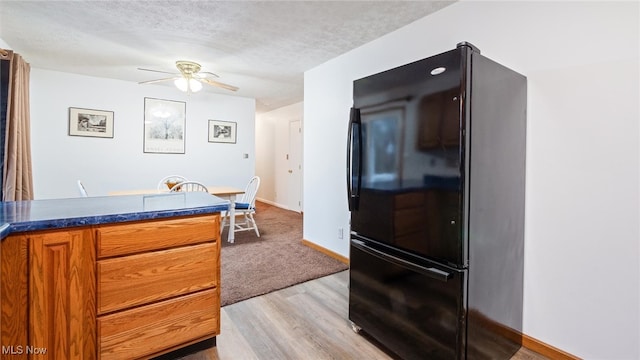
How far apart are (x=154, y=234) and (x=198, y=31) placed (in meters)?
1.98

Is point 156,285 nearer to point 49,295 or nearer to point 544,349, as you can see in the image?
point 49,295

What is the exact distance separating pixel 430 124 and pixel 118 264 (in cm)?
170

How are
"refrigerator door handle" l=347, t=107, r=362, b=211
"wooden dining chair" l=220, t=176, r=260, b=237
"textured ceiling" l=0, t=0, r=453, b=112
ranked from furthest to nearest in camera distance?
"wooden dining chair" l=220, t=176, r=260, b=237 → "textured ceiling" l=0, t=0, r=453, b=112 → "refrigerator door handle" l=347, t=107, r=362, b=211

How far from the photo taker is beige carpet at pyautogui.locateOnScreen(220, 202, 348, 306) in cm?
257

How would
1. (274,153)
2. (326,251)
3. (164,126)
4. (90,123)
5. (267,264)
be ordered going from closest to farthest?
1. (267,264)
2. (326,251)
3. (90,123)
4. (164,126)
5. (274,153)

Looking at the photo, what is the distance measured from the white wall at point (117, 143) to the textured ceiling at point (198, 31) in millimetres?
422

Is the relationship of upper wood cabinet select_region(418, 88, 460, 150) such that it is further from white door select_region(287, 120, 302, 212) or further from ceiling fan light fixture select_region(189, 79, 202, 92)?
white door select_region(287, 120, 302, 212)

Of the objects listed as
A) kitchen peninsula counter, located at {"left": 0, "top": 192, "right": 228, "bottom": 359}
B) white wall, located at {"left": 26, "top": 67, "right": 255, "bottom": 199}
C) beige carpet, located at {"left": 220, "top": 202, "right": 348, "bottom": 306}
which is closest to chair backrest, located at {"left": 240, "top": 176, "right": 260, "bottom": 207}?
beige carpet, located at {"left": 220, "top": 202, "right": 348, "bottom": 306}

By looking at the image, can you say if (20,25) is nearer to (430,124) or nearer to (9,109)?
(9,109)

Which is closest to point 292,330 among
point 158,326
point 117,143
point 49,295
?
point 158,326

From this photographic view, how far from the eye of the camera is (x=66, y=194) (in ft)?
13.1

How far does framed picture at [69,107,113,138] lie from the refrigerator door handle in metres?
4.20

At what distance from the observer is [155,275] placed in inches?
58.6

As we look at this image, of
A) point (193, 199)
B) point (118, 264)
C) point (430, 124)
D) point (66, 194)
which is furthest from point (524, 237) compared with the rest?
point (66, 194)
